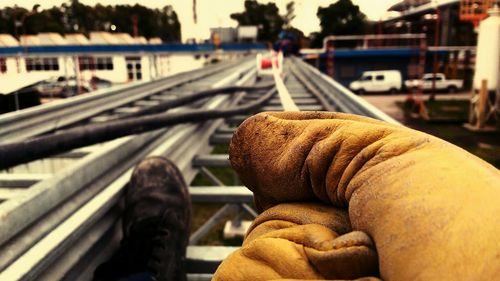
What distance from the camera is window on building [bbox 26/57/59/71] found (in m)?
33.6

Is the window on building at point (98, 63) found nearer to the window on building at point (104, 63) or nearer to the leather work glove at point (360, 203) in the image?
the window on building at point (104, 63)

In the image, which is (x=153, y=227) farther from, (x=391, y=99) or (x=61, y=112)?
(x=391, y=99)

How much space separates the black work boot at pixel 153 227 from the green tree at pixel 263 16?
8227cm

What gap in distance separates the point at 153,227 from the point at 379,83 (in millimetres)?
27244

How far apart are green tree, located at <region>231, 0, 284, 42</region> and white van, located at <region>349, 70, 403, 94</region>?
186 ft

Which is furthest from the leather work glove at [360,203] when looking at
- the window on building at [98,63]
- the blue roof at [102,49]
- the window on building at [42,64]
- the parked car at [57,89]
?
the window on building at [98,63]

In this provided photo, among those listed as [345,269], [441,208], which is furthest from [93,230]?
[441,208]

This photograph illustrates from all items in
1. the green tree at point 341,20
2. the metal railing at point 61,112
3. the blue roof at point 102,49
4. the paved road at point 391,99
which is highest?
the green tree at point 341,20

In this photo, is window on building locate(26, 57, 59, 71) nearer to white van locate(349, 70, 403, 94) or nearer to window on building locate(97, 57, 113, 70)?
window on building locate(97, 57, 113, 70)

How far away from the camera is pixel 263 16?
85.4 metres

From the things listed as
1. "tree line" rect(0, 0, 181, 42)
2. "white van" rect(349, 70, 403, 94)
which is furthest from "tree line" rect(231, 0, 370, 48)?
"white van" rect(349, 70, 403, 94)

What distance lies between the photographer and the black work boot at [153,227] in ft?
6.93

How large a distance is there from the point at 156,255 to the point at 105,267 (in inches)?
9.1

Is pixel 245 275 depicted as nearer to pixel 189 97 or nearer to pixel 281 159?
pixel 281 159
